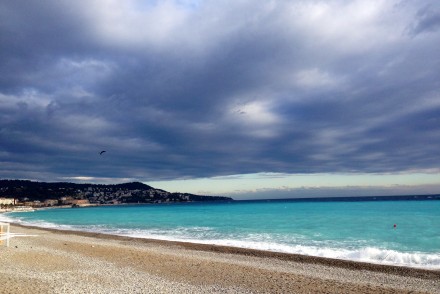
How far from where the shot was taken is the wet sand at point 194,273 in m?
10.1

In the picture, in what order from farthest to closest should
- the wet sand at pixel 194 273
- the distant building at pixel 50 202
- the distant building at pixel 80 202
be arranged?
the distant building at pixel 80 202, the distant building at pixel 50 202, the wet sand at pixel 194 273

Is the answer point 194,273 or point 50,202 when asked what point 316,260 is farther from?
point 50,202

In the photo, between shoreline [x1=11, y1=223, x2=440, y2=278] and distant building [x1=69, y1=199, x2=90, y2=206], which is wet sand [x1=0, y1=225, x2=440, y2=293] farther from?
distant building [x1=69, y1=199, x2=90, y2=206]

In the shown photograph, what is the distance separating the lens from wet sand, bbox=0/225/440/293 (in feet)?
33.2

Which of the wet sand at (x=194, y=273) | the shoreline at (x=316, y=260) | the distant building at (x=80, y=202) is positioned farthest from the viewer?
the distant building at (x=80, y=202)

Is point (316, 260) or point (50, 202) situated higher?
point (316, 260)

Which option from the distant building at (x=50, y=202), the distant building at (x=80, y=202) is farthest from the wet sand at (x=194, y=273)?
the distant building at (x=80, y=202)

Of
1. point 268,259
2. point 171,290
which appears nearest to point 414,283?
point 268,259

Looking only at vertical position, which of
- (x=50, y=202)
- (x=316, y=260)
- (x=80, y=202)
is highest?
(x=316, y=260)

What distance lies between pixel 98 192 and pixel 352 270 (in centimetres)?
19954

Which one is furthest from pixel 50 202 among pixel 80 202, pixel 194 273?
pixel 194 273

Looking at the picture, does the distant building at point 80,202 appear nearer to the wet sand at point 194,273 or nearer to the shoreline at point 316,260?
the shoreline at point 316,260

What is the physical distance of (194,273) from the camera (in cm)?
1246

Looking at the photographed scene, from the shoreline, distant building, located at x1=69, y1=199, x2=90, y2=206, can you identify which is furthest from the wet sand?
distant building, located at x1=69, y1=199, x2=90, y2=206
